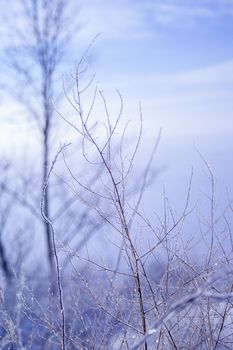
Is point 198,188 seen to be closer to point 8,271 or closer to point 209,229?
point 209,229

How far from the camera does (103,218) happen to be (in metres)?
3.57

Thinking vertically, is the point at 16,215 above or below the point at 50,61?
below

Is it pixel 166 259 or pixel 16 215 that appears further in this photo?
pixel 16 215

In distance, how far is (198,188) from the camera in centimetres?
407

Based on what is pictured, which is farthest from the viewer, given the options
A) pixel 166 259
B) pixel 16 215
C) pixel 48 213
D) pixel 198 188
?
pixel 16 215

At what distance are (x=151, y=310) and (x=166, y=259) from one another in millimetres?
414

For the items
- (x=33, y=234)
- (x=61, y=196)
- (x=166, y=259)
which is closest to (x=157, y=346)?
(x=166, y=259)

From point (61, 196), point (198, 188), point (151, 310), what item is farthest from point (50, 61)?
point (151, 310)

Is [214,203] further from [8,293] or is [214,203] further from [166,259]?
[8,293]

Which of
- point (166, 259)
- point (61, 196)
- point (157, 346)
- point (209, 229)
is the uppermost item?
point (61, 196)

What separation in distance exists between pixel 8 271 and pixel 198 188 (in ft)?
20.4

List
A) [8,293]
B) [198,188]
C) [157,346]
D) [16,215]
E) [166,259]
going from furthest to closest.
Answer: [16,215], [8,293], [198,188], [166,259], [157,346]

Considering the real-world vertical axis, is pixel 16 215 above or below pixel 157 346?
above

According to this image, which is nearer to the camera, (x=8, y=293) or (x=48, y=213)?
(x=8, y=293)
